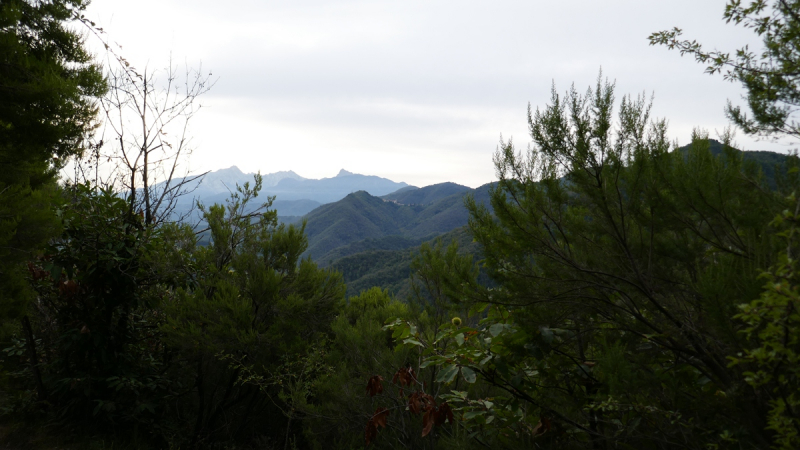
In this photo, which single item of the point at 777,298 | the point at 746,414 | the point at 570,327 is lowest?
the point at 746,414

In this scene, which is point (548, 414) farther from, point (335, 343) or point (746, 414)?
point (335, 343)

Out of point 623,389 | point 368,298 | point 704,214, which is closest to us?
point 623,389

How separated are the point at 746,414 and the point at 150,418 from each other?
4559 millimetres

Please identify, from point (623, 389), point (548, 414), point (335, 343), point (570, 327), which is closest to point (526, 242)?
point (570, 327)

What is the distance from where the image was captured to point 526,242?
211 cm

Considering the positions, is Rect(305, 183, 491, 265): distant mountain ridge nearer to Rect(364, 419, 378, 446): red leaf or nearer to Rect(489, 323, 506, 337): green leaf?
Rect(364, 419, 378, 446): red leaf

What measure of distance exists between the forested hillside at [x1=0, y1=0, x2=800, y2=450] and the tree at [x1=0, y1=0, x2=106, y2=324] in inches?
0.8

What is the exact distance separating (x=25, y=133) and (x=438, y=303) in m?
3.89

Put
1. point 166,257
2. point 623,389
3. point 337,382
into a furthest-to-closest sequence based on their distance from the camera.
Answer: point 166,257 < point 337,382 < point 623,389

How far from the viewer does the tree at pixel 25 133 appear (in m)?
3.15

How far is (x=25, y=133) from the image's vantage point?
3.46m

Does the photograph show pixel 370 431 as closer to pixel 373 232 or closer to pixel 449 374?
pixel 449 374

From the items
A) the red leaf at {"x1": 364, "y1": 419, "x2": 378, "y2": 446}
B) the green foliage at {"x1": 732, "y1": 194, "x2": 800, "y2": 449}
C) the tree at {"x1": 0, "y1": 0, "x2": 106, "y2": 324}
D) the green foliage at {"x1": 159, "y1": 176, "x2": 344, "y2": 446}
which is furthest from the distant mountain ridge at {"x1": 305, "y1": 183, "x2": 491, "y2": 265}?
the green foliage at {"x1": 732, "y1": 194, "x2": 800, "y2": 449}

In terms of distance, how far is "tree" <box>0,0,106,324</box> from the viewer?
3146 millimetres
